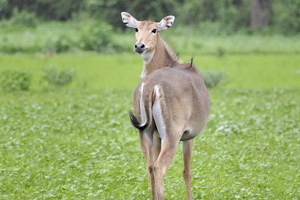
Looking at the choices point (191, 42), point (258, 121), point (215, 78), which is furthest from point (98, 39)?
point (258, 121)

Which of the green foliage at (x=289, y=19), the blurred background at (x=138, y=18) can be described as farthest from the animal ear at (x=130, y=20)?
the green foliage at (x=289, y=19)

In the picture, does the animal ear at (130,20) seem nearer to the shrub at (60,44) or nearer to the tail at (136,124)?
the tail at (136,124)

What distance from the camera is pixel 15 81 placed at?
1597 centimetres

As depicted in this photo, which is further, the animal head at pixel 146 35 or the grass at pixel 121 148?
the grass at pixel 121 148

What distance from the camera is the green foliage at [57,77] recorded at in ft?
55.9

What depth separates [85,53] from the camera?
24.2 metres

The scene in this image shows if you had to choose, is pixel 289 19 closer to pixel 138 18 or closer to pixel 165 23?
pixel 138 18

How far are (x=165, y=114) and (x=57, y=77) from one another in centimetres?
1159

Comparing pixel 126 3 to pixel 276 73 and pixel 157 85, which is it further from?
pixel 157 85

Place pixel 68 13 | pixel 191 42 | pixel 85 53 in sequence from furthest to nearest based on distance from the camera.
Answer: pixel 68 13, pixel 191 42, pixel 85 53

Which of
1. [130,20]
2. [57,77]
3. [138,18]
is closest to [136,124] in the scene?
[130,20]

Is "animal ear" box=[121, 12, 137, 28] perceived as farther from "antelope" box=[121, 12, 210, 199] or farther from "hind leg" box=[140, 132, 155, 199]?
"hind leg" box=[140, 132, 155, 199]

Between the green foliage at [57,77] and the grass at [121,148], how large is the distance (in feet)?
0.96

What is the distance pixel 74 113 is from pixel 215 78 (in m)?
6.18
